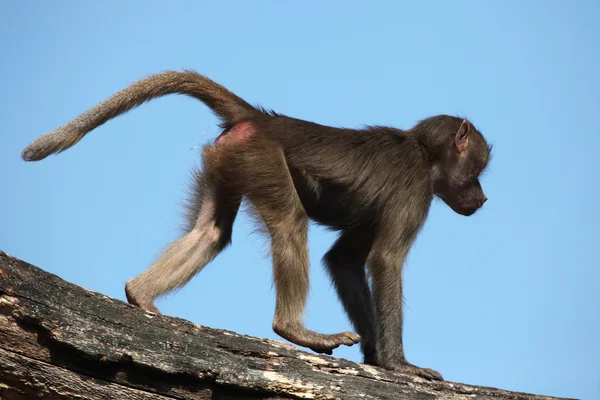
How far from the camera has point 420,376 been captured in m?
8.31

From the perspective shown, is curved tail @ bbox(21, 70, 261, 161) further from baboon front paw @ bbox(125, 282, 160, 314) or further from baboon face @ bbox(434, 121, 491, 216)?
baboon face @ bbox(434, 121, 491, 216)

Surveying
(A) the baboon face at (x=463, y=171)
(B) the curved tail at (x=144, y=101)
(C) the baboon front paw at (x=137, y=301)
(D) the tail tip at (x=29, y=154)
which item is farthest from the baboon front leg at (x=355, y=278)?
(D) the tail tip at (x=29, y=154)

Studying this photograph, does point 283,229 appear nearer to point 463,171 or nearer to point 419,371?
point 419,371

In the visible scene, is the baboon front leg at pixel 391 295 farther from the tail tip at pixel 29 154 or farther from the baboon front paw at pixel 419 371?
the tail tip at pixel 29 154

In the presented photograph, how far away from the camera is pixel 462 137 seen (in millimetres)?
10469

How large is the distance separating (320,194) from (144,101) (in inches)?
87.2

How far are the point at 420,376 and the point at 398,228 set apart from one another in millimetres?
1731

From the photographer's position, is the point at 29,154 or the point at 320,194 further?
the point at 320,194

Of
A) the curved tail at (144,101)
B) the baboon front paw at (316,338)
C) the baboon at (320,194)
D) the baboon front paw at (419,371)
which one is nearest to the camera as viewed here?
the curved tail at (144,101)

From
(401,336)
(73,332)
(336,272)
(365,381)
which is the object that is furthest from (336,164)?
(73,332)

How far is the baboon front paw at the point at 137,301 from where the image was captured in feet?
28.1

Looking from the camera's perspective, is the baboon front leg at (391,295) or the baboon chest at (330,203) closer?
the baboon front leg at (391,295)

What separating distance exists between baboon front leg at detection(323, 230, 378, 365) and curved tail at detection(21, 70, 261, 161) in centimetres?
191

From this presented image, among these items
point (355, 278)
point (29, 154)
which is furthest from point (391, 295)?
point (29, 154)
